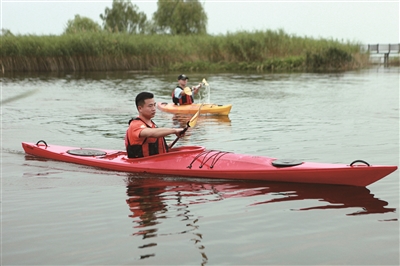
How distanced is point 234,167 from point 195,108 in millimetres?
6461

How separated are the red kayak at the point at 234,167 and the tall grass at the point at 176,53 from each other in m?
19.4

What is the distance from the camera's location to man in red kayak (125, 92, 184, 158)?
20.3 feet

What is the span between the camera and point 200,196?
5.67 m

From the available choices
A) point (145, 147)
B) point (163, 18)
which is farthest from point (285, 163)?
point (163, 18)

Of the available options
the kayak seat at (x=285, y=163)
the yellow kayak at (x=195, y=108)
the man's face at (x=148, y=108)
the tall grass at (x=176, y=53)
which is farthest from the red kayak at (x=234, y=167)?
the tall grass at (x=176, y=53)

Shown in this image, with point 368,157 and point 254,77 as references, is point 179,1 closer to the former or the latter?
point 254,77

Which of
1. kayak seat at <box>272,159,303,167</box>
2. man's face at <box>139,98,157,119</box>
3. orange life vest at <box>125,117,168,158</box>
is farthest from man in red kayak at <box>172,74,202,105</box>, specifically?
kayak seat at <box>272,159,303,167</box>

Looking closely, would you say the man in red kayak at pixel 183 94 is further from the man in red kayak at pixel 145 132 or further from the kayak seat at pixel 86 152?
the man in red kayak at pixel 145 132

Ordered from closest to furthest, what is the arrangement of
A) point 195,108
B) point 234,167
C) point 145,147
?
point 234,167
point 145,147
point 195,108

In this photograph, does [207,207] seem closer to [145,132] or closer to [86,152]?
[145,132]

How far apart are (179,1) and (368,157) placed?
44951 mm

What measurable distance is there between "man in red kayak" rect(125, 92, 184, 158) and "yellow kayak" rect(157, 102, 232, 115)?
5.54m

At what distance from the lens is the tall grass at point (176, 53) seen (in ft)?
83.5

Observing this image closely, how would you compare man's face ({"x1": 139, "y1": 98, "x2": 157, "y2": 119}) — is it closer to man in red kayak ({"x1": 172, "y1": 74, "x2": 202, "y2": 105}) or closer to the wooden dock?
man in red kayak ({"x1": 172, "y1": 74, "x2": 202, "y2": 105})
